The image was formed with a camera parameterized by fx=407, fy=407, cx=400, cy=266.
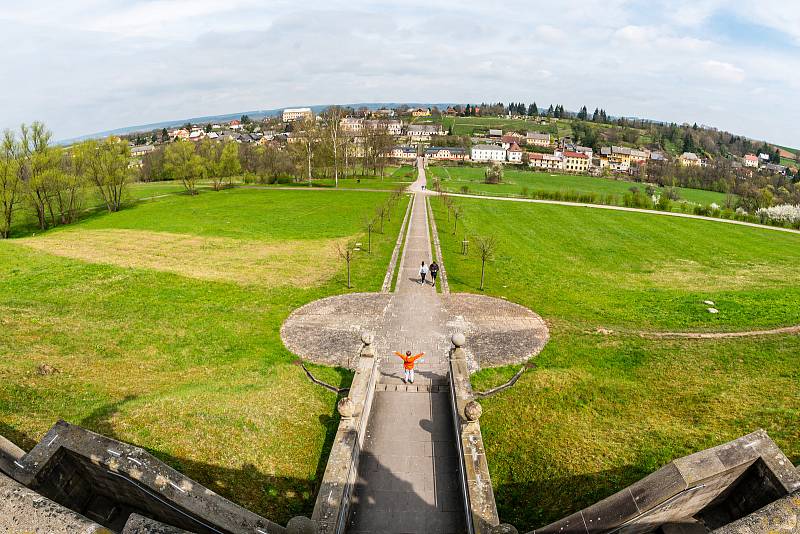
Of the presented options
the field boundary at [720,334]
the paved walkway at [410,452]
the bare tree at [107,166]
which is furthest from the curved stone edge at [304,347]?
the bare tree at [107,166]

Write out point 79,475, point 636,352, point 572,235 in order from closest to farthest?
1. point 79,475
2. point 636,352
3. point 572,235

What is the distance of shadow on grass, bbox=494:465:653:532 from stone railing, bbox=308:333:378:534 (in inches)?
135

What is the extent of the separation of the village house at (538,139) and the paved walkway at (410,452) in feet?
603

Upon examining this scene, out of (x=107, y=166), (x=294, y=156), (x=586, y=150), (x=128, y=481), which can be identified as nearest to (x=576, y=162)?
(x=586, y=150)

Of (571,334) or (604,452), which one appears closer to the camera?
(604,452)

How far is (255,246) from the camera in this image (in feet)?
107

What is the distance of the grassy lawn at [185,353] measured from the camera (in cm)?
977

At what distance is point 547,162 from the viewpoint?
481ft

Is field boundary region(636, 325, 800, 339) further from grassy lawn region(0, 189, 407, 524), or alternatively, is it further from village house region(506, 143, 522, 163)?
village house region(506, 143, 522, 163)

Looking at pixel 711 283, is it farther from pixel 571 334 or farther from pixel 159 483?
pixel 159 483

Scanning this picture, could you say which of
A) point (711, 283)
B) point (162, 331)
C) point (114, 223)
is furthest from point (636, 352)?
point (114, 223)

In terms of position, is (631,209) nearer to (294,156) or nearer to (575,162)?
(294,156)

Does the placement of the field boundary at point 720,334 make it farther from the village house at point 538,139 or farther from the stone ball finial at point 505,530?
the village house at point 538,139

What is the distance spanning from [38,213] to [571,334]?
54856 millimetres
